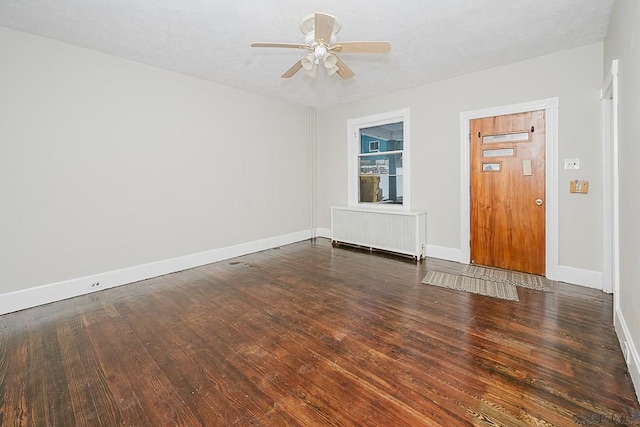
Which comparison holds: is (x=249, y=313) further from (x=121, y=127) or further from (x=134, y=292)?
(x=121, y=127)

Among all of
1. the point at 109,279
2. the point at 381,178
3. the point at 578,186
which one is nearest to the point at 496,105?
the point at 578,186

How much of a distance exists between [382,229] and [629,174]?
326 cm

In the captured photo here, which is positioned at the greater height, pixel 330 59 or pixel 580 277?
pixel 330 59

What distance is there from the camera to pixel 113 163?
363cm

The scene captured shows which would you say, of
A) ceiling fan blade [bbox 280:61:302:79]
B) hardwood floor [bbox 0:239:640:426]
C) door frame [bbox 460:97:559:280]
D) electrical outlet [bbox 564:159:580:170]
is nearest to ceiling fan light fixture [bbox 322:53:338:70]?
ceiling fan blade [bbox 280:61:302:79]

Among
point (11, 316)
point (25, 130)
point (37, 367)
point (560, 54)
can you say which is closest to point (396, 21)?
point (560, 54)

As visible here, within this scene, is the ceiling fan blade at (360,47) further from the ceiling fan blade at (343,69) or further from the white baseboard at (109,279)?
the white baseboard at (109,279)

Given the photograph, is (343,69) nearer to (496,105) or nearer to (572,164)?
(496,105)

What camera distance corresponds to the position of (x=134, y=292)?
11.5 feet

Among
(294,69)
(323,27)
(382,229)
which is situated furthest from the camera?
(382,229)

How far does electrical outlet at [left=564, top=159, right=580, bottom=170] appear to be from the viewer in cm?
344

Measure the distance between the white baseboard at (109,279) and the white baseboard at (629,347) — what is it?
461 centimetres

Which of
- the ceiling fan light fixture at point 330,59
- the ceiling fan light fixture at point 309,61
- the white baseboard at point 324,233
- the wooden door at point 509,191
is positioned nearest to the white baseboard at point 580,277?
the wooden door at point 509,191

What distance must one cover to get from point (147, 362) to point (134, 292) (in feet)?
5.51
